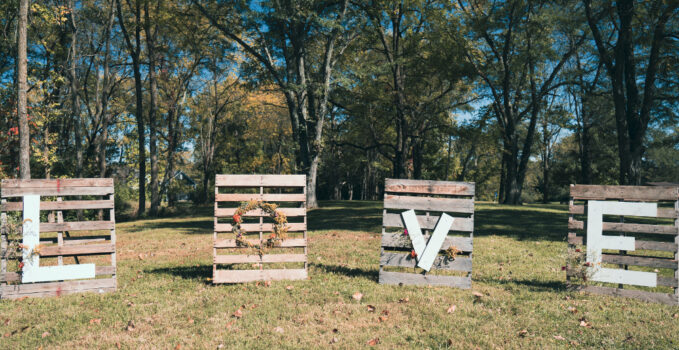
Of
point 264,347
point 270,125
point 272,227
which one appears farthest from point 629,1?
point 270,125

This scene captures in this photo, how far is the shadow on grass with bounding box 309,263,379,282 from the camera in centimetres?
727

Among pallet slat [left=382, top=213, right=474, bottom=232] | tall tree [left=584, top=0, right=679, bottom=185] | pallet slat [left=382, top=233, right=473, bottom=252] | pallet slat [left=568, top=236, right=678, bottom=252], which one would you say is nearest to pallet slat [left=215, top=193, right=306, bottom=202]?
pallet slat [left=382, top=213, right=474, bottom=232]

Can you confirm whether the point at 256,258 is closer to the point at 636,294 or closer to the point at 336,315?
the point at 336,315

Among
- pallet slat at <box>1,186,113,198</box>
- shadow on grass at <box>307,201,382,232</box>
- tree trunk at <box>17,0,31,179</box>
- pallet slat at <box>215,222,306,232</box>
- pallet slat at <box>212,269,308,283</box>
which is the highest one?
tree trunk at <box>17,0,31,179</box>

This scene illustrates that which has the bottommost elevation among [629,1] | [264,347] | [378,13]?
[264,347]

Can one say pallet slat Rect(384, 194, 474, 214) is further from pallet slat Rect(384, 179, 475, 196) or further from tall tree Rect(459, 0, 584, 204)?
tall tree Rect(459, 0, 584, 204)

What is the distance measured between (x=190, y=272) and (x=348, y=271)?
320 centimetres

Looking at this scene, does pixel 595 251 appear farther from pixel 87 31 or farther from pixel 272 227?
pixel 87 31

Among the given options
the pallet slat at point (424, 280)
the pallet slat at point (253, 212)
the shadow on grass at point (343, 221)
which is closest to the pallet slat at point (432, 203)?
the pallet slat at point (424, 280)

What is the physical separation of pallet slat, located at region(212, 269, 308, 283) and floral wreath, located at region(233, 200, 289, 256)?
37 cm

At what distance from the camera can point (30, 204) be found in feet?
20.4

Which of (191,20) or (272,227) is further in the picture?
(191,20)

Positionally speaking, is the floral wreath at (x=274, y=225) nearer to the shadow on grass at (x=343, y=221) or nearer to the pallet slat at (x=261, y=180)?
the pallet slat at (x=261, y=180)

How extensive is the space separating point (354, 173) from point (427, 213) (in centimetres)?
4652
